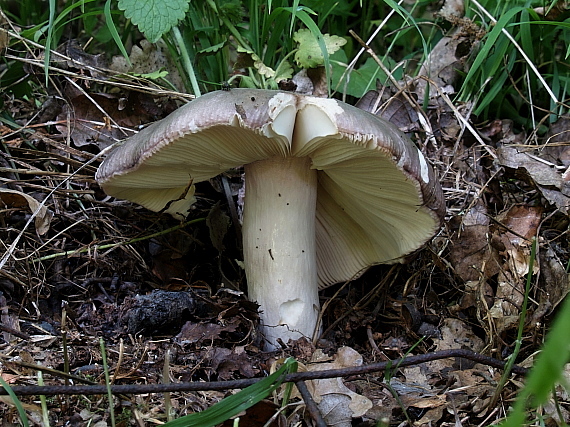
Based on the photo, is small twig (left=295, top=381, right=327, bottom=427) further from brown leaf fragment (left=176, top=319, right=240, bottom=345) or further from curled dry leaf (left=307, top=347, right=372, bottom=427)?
brown leaf fragment (left=176, top=319, right=240, bottom=345)

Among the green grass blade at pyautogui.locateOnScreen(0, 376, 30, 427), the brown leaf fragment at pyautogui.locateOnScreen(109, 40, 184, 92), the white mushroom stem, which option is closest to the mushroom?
the white mushroom stem

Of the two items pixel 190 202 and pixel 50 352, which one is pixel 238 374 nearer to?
pixel 50 352

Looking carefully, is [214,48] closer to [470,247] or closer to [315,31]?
[315,31]

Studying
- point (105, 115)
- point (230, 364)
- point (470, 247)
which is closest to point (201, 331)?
point (230, 364)

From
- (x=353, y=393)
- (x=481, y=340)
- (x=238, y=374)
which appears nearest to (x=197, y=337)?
(x=238, y=374)

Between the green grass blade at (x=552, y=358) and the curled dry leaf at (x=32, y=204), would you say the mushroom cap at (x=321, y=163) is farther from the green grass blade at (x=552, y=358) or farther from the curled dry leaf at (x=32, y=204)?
the green grass blade at (x=552, y=358)
